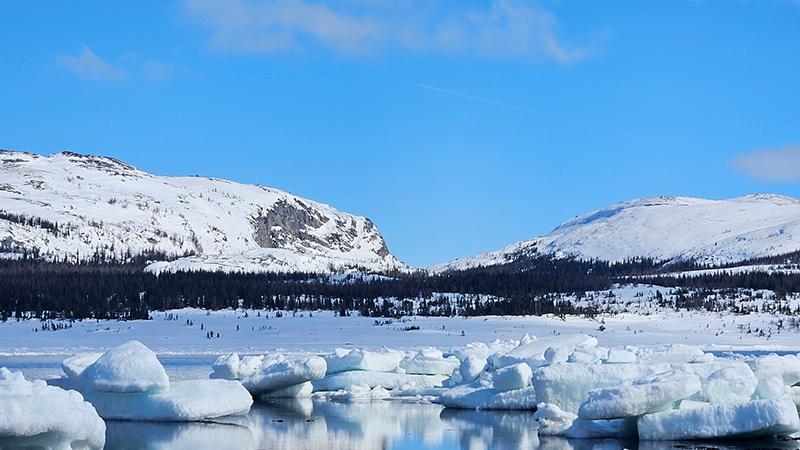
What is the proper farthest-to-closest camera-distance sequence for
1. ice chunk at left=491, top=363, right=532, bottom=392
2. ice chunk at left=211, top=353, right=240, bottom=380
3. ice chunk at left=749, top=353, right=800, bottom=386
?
ice chunk at left=211, top=353, right=240, bottom=380
ice chunk at left=491, top=363, right=532, bottom=392
ice chunk at left=749, top=353, right=800, bottom=386

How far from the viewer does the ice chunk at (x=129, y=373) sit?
18.2 meters

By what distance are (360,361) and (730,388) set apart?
10688 mm

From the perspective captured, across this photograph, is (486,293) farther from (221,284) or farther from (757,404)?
(757,404)

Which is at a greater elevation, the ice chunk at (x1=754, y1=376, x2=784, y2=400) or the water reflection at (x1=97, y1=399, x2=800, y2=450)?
the ice chunk at (x1=754, y1=376, x2=784, y2=400)

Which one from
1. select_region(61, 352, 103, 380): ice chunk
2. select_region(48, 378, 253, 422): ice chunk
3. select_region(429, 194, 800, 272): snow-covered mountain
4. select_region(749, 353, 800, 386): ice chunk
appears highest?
select_region(429, 194, 800, 272): snow-covered mountain

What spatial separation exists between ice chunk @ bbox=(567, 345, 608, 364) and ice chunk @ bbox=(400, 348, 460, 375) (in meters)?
4.92

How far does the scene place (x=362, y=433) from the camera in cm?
1794

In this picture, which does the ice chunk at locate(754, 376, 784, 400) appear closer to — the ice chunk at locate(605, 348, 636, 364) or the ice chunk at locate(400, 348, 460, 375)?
the ice chunk at locate(605, 348, 636, 364)

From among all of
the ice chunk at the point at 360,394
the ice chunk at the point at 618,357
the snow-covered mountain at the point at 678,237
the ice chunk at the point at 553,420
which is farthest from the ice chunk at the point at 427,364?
the snow-covered mountain at the point at 678,237

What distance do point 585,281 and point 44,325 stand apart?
46750 millimetres

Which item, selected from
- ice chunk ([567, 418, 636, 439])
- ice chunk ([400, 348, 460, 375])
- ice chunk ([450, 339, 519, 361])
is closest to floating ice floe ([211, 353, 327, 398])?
ice chunk ([400, 348, 460, 375])

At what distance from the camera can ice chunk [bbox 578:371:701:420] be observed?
1550cm

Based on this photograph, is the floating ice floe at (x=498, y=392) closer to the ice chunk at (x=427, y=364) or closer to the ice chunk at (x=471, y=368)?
the ice chunk at (x=471, y=368)

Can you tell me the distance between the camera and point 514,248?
604ft
